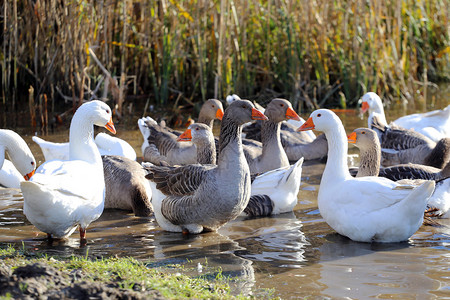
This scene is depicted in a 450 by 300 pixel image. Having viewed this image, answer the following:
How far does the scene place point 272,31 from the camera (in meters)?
13.5

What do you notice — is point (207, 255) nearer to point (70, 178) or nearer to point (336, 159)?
point (70, 178)

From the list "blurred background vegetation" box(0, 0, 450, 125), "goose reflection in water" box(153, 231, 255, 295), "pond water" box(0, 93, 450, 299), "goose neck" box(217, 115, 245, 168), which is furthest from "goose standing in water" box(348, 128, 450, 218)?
"blurred background vegetation" box(0, 0, 450, 125)

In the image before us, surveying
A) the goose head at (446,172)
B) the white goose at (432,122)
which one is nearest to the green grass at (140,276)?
the goose head at (446,172)

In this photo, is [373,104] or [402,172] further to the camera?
[373,104]

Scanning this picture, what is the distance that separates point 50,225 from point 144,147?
4.79 meters

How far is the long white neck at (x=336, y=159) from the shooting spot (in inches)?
264

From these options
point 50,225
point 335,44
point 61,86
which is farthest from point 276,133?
point 61,86

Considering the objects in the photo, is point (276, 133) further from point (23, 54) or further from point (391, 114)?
point (23, 54)

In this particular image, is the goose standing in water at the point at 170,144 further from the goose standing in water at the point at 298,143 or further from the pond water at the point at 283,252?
the pond water at the point at 283,252

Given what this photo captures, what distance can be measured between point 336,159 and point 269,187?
125cm

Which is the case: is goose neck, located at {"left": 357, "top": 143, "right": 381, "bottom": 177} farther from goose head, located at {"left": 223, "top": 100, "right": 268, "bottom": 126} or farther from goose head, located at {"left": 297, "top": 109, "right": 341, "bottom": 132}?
goose head, located at {"left": 223, "top": 100, "right": 268, "bottom": 126}

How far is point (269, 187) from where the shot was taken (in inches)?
307

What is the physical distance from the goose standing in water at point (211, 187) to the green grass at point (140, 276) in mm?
1007

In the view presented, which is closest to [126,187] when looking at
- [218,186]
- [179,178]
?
[179,178]
